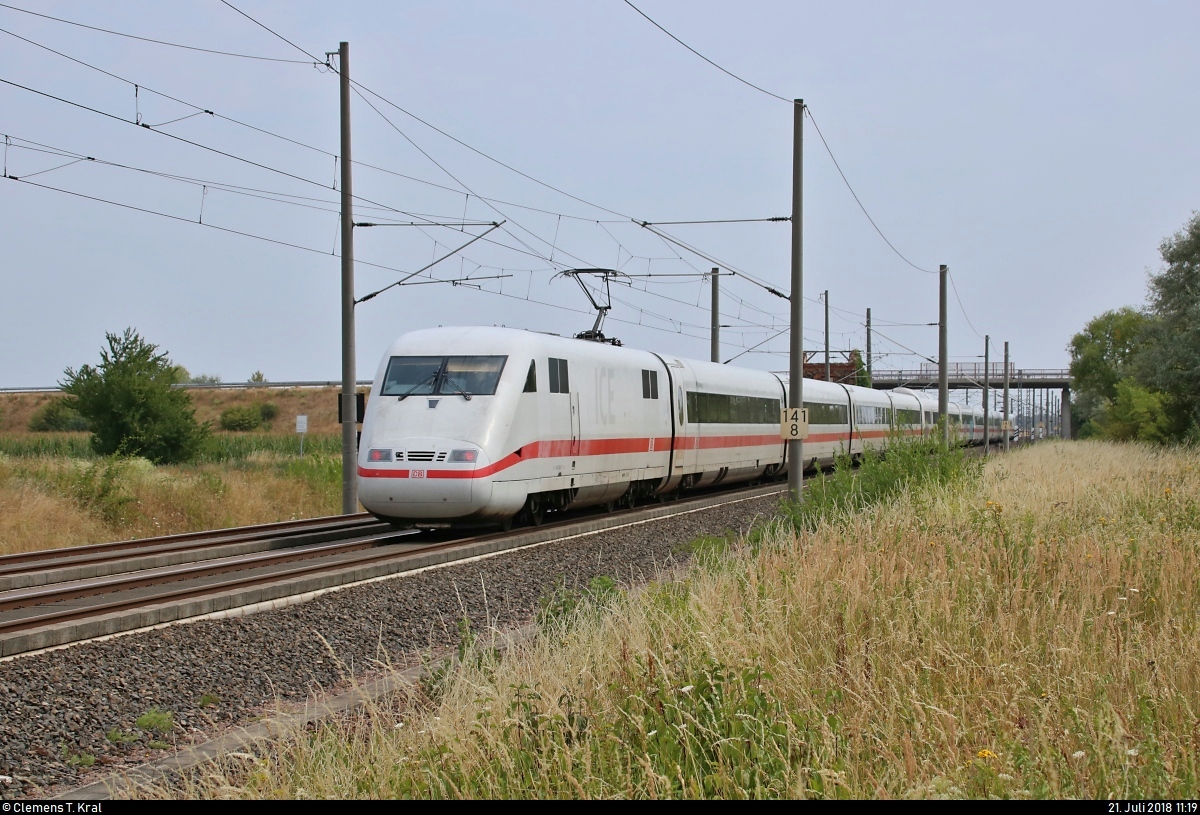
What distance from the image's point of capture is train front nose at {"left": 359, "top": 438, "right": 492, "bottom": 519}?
14648 millimetres

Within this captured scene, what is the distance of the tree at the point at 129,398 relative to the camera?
1241 inches

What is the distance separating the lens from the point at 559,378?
1700 centimetres

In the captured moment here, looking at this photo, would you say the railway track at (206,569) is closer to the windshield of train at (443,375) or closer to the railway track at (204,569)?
the railway track at (204,569)

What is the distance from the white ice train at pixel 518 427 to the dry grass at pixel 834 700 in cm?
722

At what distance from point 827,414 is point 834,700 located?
96.0 ft

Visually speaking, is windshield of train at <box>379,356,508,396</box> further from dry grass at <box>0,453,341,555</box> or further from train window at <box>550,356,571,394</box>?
dry grass at <box>0,453,341,555</box>

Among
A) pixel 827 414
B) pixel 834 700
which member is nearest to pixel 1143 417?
pixel 827 414

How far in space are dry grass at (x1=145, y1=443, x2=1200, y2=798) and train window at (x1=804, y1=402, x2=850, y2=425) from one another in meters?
23.4

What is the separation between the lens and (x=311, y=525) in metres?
18.3

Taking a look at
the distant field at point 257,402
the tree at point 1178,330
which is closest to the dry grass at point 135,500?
the tree at point 1178,330

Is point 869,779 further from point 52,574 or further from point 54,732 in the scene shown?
point 52,574

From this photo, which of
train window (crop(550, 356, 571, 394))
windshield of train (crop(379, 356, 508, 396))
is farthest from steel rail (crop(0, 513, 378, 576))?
train window (crop(550, 356, 571, 394))

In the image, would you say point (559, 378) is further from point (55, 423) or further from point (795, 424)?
point (55, 423)

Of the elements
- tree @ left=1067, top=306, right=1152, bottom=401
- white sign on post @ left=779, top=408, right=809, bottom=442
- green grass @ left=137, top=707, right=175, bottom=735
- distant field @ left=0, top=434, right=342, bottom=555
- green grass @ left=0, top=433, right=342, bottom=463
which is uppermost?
tree @ left=1067, top=306, right=1152, bottom=401
